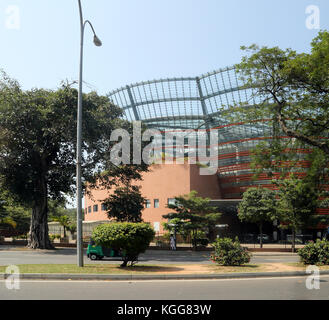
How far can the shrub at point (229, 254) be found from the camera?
50.5 ft

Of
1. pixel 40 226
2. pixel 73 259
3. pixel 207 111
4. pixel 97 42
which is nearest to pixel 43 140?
pixel 40 226

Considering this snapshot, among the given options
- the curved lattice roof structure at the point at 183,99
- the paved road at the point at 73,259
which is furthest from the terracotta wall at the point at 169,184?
the paved road at the point at 73,259

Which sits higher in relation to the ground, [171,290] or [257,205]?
[257,205]

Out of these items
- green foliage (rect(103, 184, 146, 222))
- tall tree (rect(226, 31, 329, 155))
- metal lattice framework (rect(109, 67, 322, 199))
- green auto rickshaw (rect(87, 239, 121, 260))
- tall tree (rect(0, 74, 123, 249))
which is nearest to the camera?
tall tree (rect(226, 31, 329, 155))

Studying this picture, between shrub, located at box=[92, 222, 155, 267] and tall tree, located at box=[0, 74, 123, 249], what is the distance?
1267cm

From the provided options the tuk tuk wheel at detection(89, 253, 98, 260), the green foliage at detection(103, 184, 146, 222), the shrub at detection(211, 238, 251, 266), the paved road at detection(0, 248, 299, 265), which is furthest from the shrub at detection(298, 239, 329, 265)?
the green foliage at detection(103, 184, 146, 222)

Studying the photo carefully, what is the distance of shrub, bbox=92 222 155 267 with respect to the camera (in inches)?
563

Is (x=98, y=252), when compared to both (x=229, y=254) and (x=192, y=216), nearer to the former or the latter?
(x=229, y=254)

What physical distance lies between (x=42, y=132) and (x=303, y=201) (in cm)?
2104

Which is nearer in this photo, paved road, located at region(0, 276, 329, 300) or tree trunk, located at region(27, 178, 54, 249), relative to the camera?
paved road, located at region(0, 276, 329, 300)

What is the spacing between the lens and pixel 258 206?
37.1 m

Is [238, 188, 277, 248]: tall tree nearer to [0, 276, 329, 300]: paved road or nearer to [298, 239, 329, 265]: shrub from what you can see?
[298, 239, 329, 265]: shrub

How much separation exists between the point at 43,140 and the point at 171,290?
21448mm

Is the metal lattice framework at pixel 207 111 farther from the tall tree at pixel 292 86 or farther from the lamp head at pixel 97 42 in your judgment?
the lamp head at pixel 97 42
